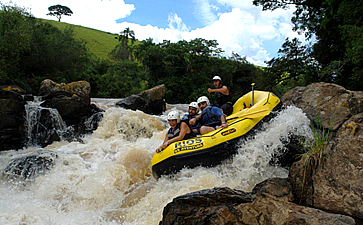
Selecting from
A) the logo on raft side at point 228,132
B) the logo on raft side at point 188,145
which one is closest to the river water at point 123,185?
the logo on raft side at point 228,132

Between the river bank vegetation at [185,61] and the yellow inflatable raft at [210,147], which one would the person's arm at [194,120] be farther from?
the river bank vegetation at [185,61]

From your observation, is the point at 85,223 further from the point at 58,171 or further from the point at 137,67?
the point at 137,67

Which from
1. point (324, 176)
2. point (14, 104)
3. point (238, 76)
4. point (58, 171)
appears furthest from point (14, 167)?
point (238, 76)

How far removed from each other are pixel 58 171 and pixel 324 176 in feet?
17.6

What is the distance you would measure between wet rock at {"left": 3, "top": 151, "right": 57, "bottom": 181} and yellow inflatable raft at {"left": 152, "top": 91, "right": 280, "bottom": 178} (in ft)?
9.38

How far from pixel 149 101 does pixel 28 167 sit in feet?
29.7

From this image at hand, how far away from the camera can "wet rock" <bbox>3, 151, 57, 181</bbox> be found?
5.06 metres

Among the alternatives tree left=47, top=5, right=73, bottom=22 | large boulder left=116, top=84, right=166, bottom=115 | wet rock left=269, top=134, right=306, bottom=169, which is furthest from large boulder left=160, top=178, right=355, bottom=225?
tree left=47, top=5, right=73, bottom=22

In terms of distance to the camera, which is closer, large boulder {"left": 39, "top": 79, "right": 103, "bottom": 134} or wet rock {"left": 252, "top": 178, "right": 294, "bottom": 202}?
wet rock {"left": 252, "top": 178, "right": 294, "bottom": 202}

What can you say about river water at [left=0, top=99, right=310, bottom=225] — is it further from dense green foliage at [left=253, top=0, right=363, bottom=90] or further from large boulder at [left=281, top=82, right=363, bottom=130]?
dense green foliage at [left=253, top=0, right=363, bottom=90]

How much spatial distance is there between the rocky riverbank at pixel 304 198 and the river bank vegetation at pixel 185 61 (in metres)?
6.83

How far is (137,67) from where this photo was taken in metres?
27.0

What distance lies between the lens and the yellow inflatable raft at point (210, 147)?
422 centimetres

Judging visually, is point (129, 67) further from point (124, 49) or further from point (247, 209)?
point (247, 209)
